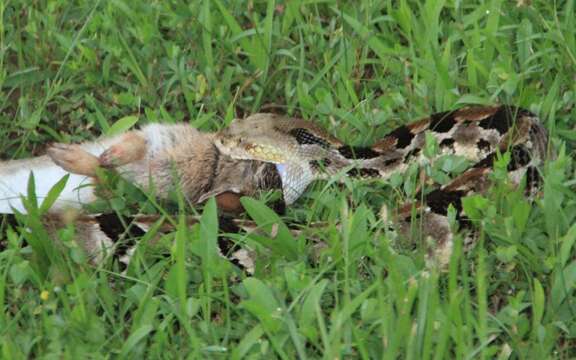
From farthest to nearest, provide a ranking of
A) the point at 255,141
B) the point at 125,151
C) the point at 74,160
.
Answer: the point at 255,141
the point at 125,151
the point at 74,160

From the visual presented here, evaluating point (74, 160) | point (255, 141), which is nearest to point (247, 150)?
point (255, 141)

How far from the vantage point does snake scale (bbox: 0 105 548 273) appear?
5.48m

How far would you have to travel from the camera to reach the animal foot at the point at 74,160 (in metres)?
5.41

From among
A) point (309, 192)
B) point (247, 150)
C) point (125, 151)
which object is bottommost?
point (309, 192)

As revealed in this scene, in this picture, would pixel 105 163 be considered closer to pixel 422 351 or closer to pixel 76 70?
pixel 76 70

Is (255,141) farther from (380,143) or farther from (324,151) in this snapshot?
(380,143)

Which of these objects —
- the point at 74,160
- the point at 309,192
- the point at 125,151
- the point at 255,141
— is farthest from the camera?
the point at 255,141

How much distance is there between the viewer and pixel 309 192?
5.75 metres

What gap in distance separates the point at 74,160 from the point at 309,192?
1121mm

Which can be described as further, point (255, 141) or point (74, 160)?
point (255, 141)

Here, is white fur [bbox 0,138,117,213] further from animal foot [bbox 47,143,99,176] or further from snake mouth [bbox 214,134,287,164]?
snake mouth [bbox 214,134,287,164]

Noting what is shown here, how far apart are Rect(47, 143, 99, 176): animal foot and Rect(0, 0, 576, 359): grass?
1.73ft

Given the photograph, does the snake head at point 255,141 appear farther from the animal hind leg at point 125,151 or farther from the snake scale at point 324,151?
the animal hind leg at point 125,151

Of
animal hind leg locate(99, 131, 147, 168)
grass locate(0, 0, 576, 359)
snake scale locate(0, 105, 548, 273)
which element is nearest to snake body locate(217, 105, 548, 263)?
snake scale locate(0, 105, 548, 273)
